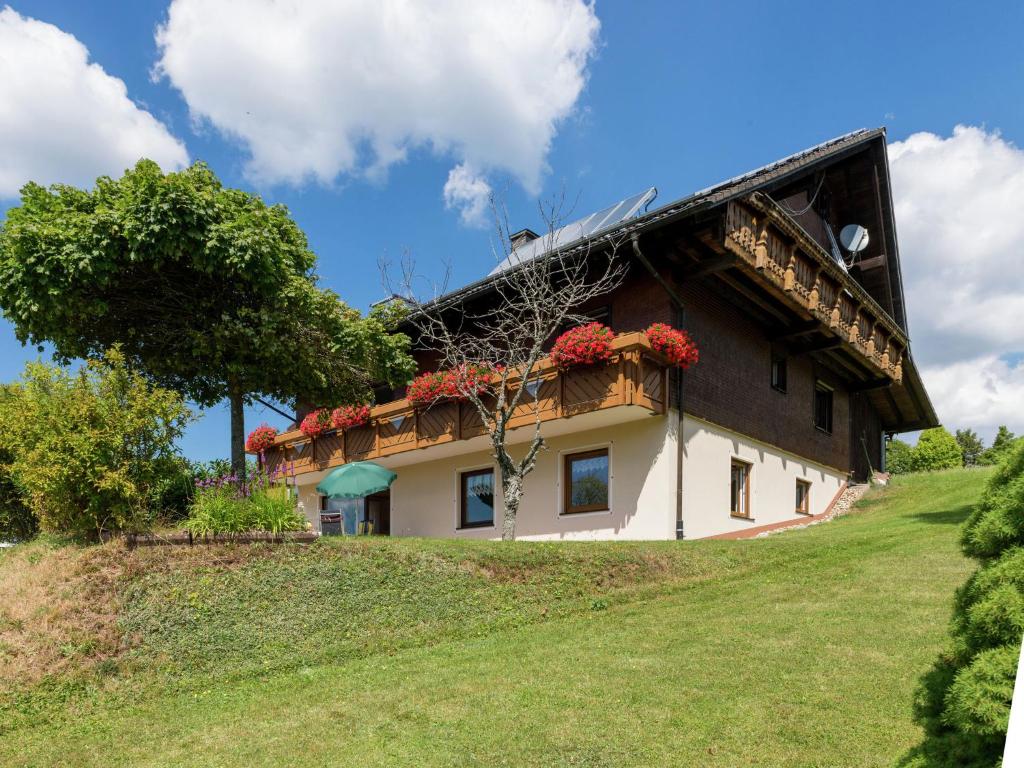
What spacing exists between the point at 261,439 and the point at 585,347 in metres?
13.2

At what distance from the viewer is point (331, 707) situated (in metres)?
7.52

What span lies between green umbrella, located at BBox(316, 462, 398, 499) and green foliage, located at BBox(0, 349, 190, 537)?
318 inches

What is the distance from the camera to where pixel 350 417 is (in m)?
22.2

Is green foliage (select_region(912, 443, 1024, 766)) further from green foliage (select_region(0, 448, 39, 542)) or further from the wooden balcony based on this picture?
green foliage (select_region(0, 448, 39, 542))

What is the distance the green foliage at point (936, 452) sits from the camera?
131 feet

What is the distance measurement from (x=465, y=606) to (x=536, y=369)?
25.2ft

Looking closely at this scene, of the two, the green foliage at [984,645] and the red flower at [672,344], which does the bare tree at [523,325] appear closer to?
the red flower at [672,344]

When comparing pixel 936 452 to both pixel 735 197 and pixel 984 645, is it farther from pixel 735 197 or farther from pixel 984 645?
pixel 984 645

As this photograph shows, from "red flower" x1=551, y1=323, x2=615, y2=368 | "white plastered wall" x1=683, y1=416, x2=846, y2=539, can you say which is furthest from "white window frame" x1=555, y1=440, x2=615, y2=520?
"red flower" x1=551, y1=323, x2=615, y2=368

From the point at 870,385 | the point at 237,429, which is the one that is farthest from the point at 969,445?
the point at 237,429

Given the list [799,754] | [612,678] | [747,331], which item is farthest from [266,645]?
[747,331]

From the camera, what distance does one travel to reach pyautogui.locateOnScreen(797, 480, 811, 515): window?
22.8 meters

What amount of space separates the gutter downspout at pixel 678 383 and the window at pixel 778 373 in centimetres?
470

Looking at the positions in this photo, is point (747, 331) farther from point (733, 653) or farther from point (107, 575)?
point (107, 575)
